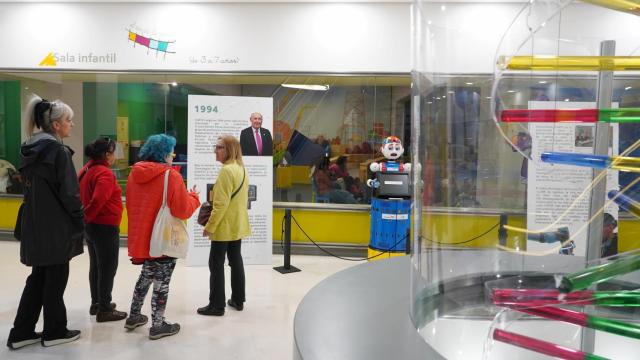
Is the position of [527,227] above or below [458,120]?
below

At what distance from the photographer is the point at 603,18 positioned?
→ 749 millimetres

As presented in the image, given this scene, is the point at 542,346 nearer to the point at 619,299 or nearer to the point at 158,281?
the point at 619,299

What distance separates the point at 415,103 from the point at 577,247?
443 millimetres

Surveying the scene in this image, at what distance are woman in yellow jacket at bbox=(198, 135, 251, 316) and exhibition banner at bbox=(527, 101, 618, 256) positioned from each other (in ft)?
11.4

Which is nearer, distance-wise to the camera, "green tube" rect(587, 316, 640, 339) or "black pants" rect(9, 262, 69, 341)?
"green tube" rect(587, 316, 640, 339)

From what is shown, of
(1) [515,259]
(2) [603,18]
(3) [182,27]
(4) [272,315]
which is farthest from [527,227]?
(3) [182,27]

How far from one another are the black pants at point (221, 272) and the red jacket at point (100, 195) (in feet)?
2.84

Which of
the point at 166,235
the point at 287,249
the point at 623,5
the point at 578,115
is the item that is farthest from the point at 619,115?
the point at 287,249

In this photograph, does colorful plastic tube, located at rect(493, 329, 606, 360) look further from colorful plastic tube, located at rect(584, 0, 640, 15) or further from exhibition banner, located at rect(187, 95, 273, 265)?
exhibition banner, located at rect(187, 95, 273, 265)

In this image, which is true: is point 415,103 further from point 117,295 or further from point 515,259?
point 117,295

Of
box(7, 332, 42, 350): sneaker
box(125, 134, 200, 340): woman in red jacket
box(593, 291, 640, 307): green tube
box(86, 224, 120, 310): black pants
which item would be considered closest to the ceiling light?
box(125, 134, 200, 340): woman in red jacket

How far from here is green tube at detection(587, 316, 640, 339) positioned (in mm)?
598

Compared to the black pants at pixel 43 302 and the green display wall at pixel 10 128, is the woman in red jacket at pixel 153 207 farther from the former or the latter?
the green display wall at pixel 10 128

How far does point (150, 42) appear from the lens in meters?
6.73
